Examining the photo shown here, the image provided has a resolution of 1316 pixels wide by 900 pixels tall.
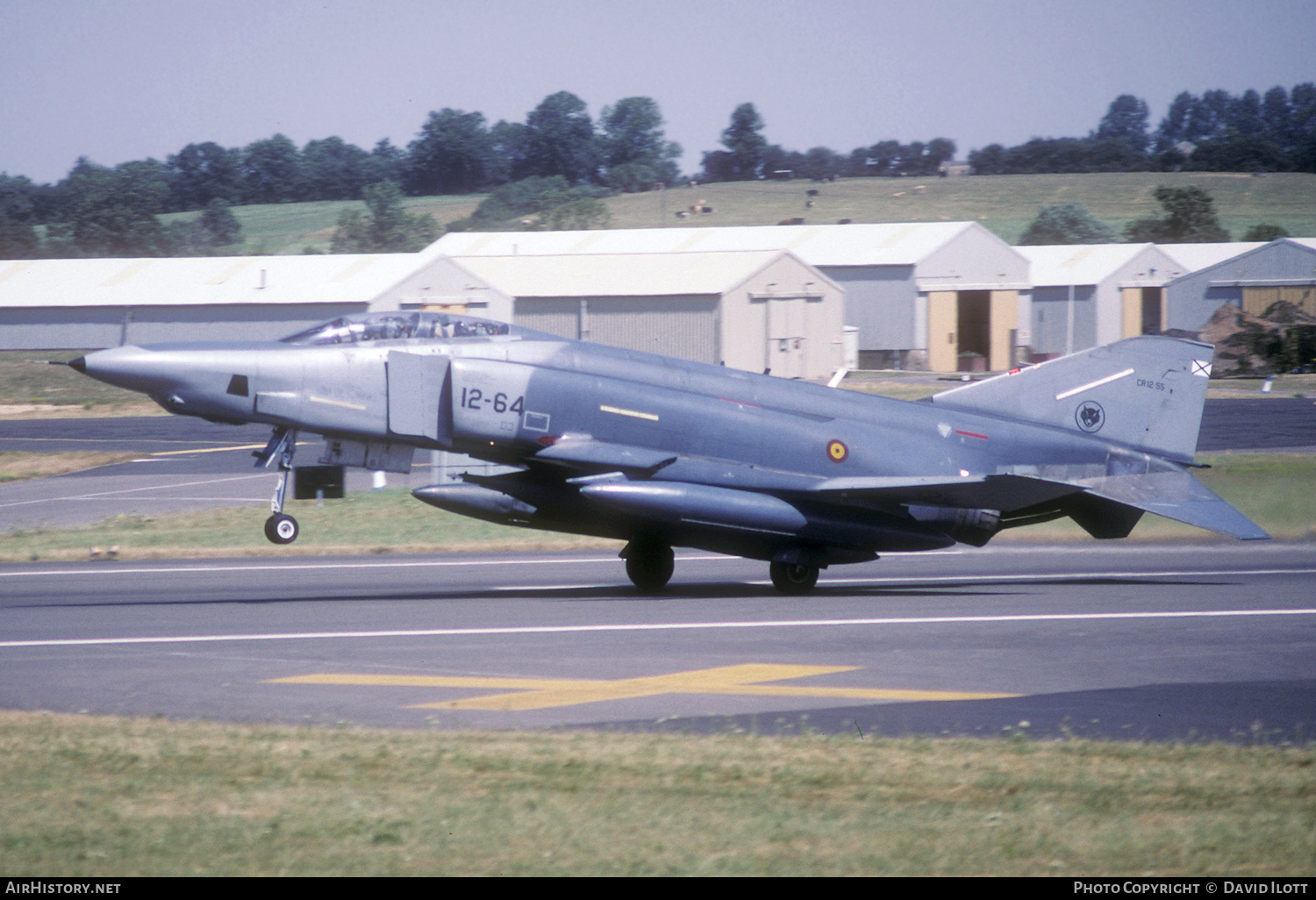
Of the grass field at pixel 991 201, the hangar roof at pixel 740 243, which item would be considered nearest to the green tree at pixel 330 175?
the grass field at pixel 991 201

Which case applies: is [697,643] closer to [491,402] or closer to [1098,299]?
[491,402]

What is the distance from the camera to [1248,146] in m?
161

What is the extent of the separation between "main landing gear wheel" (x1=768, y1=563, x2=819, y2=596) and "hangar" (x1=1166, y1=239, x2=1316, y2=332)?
177 ft

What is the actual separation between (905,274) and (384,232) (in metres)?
68.1

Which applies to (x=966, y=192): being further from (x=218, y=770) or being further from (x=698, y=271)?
(x=218, y=770)

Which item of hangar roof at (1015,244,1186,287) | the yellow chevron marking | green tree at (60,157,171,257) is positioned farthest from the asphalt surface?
green tree at (60,157,171,257)

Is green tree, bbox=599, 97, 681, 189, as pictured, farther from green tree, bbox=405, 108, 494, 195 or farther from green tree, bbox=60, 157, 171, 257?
green tree, bbox=60, 157, 171, 257

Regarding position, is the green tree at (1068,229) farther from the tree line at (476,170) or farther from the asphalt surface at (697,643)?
the asphalt surface at (697,643)

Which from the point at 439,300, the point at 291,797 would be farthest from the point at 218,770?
the point at 439,300

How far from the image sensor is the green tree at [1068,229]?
119125 mm

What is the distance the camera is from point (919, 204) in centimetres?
14138

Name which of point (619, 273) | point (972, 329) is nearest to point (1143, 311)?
point (972, 329)

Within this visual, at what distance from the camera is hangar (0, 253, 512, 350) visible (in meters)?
55.8

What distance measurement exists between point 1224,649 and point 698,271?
43872 millimetres
